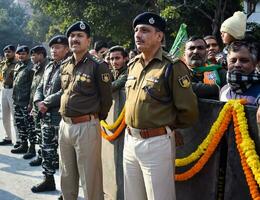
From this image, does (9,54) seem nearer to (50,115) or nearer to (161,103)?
(50,115)

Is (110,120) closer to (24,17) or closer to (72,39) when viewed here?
(72,39)

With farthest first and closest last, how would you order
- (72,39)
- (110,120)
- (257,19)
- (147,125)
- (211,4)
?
(257,19) < (211,4) < (110,120) < (72,39) < (147,125)

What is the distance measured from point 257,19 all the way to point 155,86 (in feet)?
88.9

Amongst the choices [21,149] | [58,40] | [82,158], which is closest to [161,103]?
[82,158]

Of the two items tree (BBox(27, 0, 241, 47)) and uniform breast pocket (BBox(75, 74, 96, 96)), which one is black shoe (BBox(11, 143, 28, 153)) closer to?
uniform breast pocket (BBox(75, 74, 96, 96))

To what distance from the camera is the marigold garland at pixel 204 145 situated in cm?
288

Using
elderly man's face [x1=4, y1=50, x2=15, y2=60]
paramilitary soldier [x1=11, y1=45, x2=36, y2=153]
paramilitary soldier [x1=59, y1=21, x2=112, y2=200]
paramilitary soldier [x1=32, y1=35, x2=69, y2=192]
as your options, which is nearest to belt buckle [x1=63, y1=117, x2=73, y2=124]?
paramilitary soldier [x1=59, y1=21, x2=112, y2=200]

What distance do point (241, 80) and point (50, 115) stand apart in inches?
111

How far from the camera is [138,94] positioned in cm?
310

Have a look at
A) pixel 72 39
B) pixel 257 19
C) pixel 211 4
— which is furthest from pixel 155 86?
pixel 257 19

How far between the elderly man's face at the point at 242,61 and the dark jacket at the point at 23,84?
4516 mm

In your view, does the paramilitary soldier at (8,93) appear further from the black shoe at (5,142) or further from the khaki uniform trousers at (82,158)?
the khaki uniform trousers at (82,158)

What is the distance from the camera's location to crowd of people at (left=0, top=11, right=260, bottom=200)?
118 inches

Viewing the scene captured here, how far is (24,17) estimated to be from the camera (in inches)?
2842
